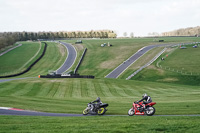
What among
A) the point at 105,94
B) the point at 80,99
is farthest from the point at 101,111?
the point at 105,94

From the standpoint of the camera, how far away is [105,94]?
149ft

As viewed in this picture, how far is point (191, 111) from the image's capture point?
78.4 ft

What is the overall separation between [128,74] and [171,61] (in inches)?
717

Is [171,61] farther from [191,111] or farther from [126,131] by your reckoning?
[126,131]

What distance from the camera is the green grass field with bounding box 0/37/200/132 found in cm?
1784

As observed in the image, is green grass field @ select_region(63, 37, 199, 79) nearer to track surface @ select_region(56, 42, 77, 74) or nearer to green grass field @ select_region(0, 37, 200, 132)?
green grass field @ select_region(0, 37, 200, 132)

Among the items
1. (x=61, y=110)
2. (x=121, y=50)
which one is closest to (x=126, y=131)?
(x=61, y=110)

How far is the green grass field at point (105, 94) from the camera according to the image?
1784cm

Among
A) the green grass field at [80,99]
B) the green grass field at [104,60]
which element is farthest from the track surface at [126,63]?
the green grass field at [80,99]

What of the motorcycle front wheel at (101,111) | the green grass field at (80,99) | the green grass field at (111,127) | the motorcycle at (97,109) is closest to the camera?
the green grass field at (111,127)

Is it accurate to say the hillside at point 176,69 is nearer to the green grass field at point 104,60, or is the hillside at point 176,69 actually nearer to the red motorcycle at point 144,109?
the green grass field at point 104,60

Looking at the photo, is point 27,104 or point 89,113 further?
point 27,104

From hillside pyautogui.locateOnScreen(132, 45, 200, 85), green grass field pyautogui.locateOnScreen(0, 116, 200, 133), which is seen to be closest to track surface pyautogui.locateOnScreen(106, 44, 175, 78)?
hillside pyautogui.locateOnScreen(132, 45, 200, 85)

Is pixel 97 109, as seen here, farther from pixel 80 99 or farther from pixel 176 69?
pixel 176 69
